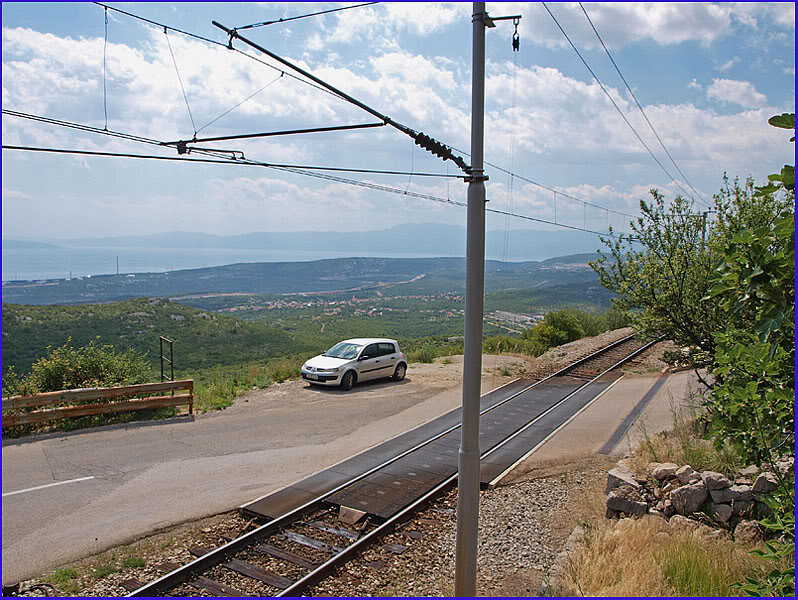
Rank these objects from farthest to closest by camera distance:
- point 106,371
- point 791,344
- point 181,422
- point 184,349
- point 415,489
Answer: point 184,349
point 106,371
point 181,422
point 415,489
point 791,344

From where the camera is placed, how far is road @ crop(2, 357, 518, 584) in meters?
9.37

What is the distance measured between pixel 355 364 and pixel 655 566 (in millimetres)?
14114

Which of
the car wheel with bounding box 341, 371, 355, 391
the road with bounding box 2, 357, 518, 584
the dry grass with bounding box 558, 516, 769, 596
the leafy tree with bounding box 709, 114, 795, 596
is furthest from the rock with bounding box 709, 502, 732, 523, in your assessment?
the car wheel with bounding box 341, 371, 355, 391

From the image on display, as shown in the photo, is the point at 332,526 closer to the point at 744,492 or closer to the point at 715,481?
the point at 715,481

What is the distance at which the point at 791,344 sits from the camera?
430 cm

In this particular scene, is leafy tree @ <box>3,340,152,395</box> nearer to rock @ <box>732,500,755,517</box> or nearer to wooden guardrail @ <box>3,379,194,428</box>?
wooden guardrail @ <box>3,379,194,428</box>

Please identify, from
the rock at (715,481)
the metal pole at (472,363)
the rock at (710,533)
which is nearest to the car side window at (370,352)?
the rock at (715,481)

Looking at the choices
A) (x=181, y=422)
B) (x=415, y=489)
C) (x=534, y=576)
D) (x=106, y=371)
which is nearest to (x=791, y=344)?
(x=534, y=576)

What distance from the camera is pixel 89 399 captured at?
15.1 meters

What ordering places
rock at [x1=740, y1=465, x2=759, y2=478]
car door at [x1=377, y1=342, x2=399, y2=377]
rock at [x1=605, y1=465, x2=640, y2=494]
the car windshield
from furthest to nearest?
1. car door at [x1=377, y1=342, x2=399, y2=377]
2. the car windshield
3. rock at [x1=605, y1=465, x2=640, y2=494]
4. rock at [x1=740, y1=465, x2=759, y2=478]

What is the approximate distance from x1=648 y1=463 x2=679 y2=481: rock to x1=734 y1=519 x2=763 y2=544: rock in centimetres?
154

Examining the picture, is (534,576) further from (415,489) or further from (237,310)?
(237,310)

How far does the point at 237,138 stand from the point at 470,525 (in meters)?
5.57

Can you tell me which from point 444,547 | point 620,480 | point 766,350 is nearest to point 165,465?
point 444,547
